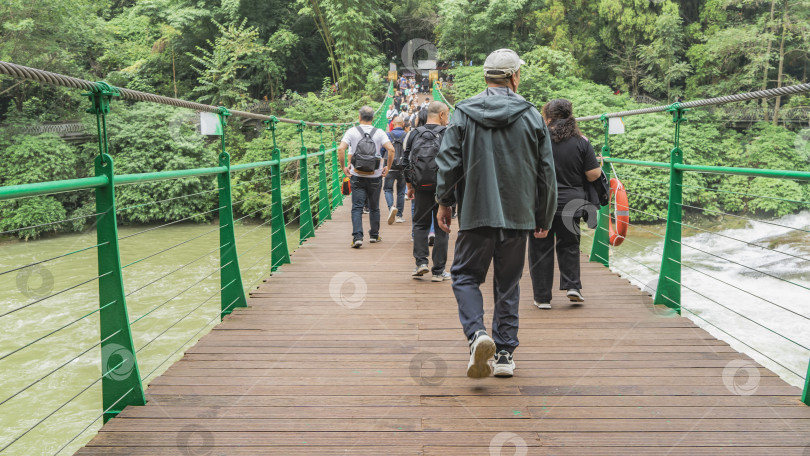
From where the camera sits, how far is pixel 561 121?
3820 millimetres

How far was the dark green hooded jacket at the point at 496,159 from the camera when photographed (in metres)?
2.61

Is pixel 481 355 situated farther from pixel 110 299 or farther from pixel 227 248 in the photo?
pixel 227 248

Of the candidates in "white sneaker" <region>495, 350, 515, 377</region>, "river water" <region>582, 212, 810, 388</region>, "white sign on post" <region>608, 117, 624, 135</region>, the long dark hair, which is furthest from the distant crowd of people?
"river water" <region>582, 212, 810, 388</region>

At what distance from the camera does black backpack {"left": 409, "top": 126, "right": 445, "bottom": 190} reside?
4.54 metres

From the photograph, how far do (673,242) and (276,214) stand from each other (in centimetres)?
308

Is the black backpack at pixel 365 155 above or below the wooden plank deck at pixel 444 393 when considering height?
above

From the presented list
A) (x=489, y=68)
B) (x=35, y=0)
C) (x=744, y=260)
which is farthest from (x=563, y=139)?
(x=35, y=0)

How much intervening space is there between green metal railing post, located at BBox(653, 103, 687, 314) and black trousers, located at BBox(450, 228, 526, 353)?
1479 mm

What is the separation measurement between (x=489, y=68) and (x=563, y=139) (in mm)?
1239

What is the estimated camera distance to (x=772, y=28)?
22922 millimetres

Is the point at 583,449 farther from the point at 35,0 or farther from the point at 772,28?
the point at 772,28

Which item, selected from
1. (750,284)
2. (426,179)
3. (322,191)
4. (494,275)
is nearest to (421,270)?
(426,179)

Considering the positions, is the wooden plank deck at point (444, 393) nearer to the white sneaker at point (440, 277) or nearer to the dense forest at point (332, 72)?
the white sneaker at point (440, 277)

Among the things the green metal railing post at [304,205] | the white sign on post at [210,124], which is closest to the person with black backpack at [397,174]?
the green metal railing post at [304,205]
